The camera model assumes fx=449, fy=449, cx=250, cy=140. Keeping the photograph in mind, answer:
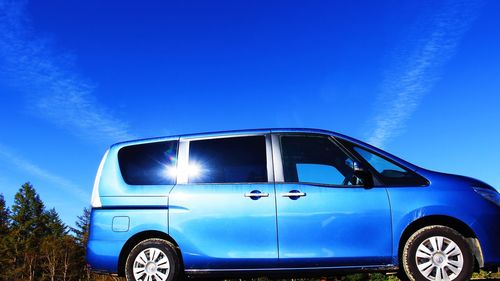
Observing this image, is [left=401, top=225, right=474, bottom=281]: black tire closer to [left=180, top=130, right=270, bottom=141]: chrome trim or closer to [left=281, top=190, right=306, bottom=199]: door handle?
[left=281, top=190, right=306, bottom=199]: door handle

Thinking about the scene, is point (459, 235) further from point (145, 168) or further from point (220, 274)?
point (145, 168)

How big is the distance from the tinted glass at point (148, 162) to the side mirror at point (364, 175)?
228 cm

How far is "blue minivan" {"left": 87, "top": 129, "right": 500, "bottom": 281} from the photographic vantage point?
17.2 feet

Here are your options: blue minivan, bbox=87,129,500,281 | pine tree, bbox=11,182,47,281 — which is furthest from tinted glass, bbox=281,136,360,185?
pine tree, bbox=11,182,47,281

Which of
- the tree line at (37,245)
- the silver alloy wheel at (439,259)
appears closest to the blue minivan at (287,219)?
the silver alloy wheel at (439,259)

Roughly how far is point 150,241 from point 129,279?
504 millimetres

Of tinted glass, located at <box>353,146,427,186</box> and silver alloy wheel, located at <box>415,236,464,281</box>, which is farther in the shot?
tinted glass, located at <box>353,146,427,186</box>

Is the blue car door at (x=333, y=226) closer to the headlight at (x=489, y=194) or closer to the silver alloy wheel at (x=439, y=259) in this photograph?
the silver alloy wheel at (x=439, y=259)

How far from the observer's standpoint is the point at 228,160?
228 inches

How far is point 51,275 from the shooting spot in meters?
62.4

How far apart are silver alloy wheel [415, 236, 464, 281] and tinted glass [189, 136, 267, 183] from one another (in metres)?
2.03

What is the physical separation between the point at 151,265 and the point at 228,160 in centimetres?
159

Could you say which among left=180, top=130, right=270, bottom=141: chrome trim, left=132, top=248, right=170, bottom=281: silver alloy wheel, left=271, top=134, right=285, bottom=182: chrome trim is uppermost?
left=180, top=130, right=270, bottom=141: chrome trim

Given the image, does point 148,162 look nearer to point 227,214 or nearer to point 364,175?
point 227,214
